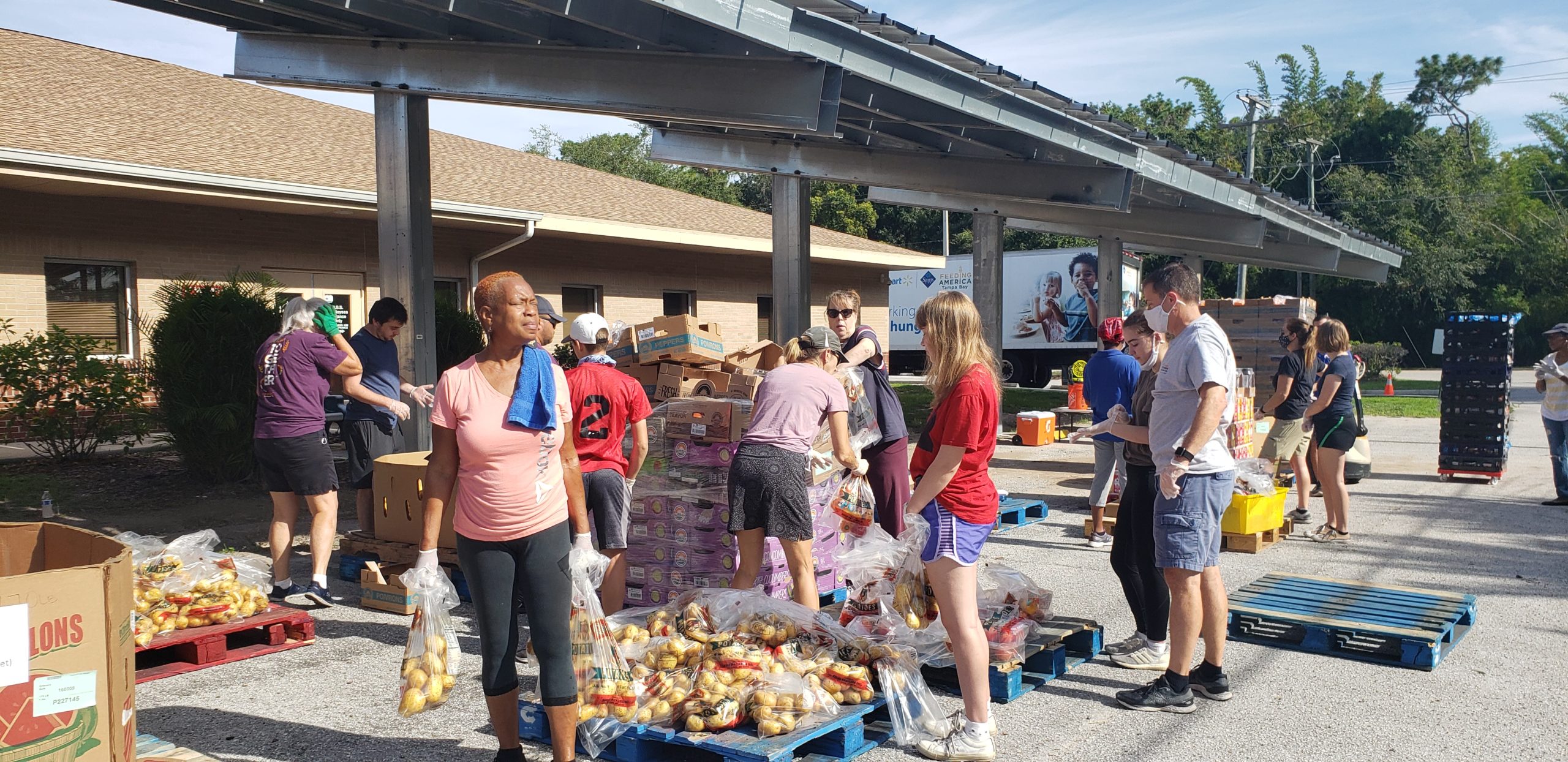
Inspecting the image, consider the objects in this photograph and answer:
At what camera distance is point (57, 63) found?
15438mm

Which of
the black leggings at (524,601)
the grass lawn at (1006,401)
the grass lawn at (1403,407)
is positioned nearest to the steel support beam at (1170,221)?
the grass lawn at (1006,401)

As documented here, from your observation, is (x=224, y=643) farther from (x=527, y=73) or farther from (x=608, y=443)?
(x=527, y=73)

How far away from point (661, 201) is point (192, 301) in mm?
12802

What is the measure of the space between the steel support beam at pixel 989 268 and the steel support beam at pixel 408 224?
28.0 feet

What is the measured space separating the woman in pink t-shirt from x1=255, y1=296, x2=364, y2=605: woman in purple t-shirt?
303cm

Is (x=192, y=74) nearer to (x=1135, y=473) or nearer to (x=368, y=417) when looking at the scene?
(x=368, y=417)

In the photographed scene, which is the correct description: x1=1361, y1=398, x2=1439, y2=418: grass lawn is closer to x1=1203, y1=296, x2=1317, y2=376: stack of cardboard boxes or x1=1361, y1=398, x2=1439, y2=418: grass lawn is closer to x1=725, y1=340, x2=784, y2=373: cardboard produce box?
x1=1203, y1=296, x2=1317, y2=376: stack of cardboard boxes

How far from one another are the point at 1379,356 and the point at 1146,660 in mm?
38227

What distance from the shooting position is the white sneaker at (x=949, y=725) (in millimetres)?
4395

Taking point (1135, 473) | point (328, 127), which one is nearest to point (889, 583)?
point (1135, 473)

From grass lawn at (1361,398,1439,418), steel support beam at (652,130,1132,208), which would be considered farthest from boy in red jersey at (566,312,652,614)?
grass lawn at (1361,398,1439,418)

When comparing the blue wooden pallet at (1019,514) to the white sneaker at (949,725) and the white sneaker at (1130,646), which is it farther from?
the white sneaker at (949,725)

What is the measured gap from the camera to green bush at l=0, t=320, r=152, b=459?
1044 centimetres

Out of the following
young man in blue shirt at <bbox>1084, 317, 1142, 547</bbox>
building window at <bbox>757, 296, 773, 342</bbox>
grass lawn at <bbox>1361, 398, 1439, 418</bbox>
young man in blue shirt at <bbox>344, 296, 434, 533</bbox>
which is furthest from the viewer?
building window at <bbox>757, 296, 773, 342</bbox>
